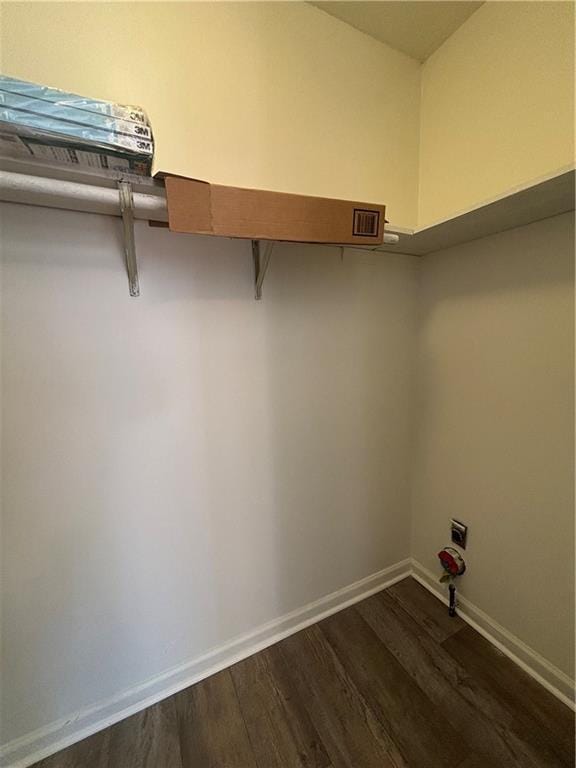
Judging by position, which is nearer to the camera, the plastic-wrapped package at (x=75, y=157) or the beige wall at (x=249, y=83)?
the plastic-wrapped package at (x=75, y=157)

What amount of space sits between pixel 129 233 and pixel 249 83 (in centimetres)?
73

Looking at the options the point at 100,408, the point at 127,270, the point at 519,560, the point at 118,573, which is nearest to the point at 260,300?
the point at 127,270

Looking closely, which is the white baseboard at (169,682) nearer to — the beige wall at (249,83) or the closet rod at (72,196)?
the closet rod at (72,196)

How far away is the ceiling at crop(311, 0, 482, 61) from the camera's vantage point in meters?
1.12

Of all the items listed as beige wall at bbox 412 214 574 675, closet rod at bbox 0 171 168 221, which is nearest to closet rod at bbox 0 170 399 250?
closet rod at bbox 0 171 168 221

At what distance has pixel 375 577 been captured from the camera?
164 cm

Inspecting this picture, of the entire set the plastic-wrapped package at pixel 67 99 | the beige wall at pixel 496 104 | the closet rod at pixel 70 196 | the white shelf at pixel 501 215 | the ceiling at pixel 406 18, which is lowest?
the closet rod at pixel 70 196

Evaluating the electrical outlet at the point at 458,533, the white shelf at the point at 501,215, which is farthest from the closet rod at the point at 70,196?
the electrical outlet at the point at 458,533

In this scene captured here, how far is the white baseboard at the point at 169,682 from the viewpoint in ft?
3.32

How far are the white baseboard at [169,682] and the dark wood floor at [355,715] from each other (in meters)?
0.03

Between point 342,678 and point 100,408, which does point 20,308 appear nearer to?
point 100,408

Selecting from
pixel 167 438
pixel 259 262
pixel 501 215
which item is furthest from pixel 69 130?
pixel 501 215

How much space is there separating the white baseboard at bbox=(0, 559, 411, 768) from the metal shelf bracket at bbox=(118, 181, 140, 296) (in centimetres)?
149

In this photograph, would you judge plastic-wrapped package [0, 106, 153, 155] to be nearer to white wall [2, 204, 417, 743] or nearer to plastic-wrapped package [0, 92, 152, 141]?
plastic-wrapped package [0, 92, 152, 141]
